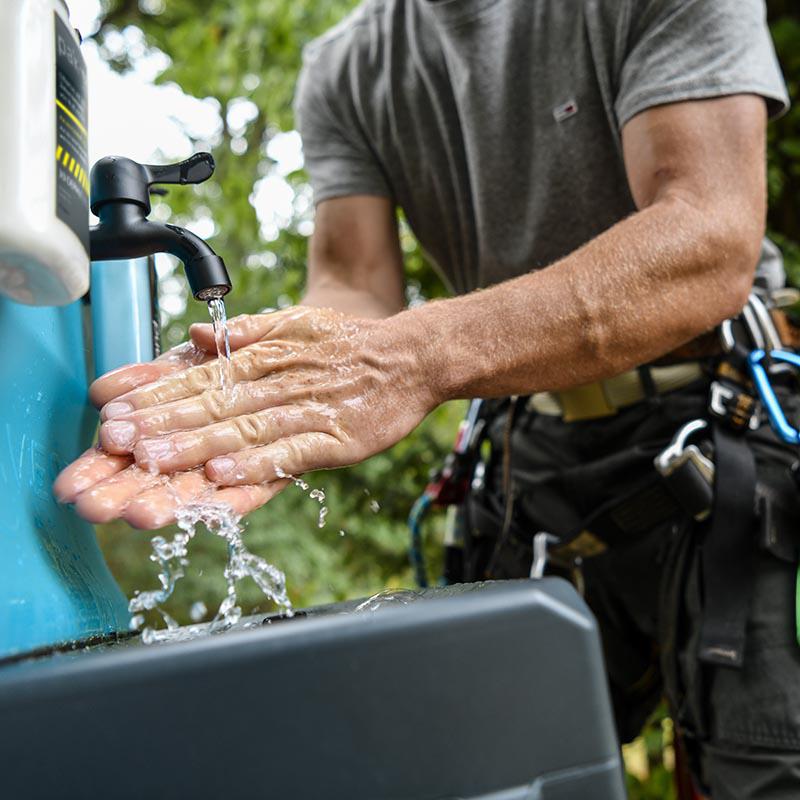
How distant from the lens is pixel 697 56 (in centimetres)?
127

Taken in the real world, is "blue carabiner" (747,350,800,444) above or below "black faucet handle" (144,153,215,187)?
below

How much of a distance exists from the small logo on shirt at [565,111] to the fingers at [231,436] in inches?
31.0

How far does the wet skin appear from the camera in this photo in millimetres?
842

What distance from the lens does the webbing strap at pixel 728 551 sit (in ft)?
4.20

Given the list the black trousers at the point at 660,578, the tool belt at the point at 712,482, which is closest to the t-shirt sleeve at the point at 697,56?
the tool belt at the point at 712,482

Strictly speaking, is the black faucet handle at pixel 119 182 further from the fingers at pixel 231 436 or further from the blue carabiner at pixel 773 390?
the blue carabiner at pixel 773 390

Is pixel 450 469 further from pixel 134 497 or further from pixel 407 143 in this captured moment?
pixel 134 497

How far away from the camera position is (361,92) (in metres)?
1.74

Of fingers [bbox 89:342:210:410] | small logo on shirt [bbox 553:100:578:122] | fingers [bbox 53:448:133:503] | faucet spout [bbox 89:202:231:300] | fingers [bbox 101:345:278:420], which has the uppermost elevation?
small logo on shirt [bbox 553:100:578:122]

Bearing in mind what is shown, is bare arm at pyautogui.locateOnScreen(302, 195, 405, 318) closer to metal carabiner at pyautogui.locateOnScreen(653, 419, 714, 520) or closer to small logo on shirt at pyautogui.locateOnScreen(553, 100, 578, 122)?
small logo on shirt at pyautogui.locateOnScreen(553, 100, 578, 122)

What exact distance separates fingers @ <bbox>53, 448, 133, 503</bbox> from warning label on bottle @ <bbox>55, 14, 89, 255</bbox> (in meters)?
0.24

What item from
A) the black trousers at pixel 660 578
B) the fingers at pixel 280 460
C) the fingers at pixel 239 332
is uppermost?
the fingers at pixel 239 332

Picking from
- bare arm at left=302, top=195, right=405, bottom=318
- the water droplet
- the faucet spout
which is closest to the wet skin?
the faucet spout

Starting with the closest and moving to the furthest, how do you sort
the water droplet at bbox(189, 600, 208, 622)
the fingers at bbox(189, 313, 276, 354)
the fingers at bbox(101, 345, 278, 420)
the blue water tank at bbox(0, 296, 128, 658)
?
the blue water tank at bbox(0, 296, 128, 658) → the fingers at bbox(101, 345, 278, 420) → the fingers at bbox(189, 313, 276, 354) → the water droplet at bbox(189, 600, 208, 622)
